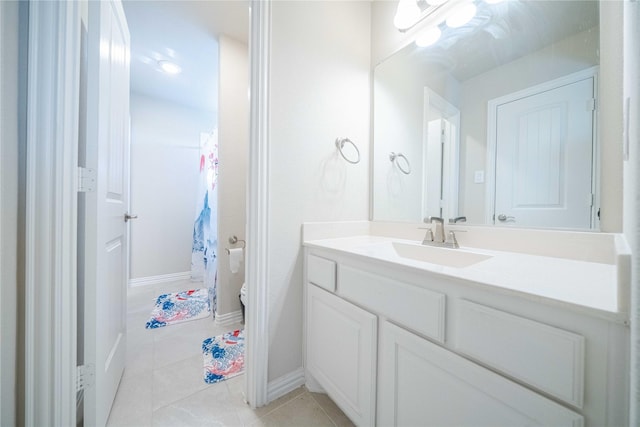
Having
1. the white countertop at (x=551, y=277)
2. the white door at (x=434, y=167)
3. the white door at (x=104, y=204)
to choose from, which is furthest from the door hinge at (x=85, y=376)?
the white door at (x=434, y=167)

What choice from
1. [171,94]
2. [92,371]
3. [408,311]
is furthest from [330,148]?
[171,94]

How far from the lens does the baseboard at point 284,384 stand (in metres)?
1.15

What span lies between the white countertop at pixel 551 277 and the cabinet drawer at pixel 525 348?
0.07 metres

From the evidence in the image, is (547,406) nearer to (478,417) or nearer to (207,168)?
(478,417)

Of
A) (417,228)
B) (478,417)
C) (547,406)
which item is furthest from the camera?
(417,228)

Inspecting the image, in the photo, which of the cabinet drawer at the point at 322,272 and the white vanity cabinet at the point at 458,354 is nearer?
the white vanity cabinet at the point at 458,354

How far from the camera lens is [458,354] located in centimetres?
62

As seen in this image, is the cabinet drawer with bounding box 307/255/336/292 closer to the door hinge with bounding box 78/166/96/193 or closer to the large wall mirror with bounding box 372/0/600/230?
the large wall mirror with bounding box 372/0/600/230

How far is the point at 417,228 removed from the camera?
4.27 feet

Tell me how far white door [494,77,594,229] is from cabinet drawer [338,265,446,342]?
623 mm

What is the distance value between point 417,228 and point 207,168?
220 cm

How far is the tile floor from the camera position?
1042 millimetres

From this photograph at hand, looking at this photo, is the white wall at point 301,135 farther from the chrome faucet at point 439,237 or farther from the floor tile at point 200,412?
the chrome faucet at point 439,237

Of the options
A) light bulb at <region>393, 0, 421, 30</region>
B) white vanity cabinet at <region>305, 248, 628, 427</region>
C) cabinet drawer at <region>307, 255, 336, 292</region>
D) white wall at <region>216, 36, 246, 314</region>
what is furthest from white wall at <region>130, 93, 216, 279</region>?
light bulb at <region>393, 0, 421, 30</region>
